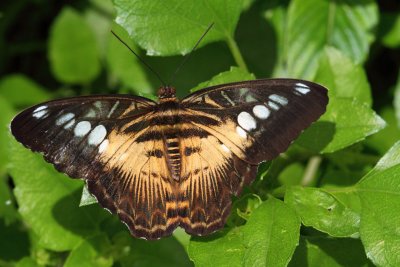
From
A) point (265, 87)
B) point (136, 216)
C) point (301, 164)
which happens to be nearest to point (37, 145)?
point (136, 216)

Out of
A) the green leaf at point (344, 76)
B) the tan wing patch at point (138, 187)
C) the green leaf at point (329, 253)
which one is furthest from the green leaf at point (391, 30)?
the tan wing patch at point (138, 187)

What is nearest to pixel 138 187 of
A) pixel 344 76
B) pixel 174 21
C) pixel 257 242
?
pixel 257 242

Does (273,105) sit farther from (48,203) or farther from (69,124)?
(48,203)

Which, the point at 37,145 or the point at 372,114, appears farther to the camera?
the point at 372,114

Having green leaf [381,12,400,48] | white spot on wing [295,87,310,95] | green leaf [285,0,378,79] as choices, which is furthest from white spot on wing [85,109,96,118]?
green leaf [381,12,400,48]

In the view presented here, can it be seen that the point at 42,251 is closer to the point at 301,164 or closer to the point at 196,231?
the point at 196,231

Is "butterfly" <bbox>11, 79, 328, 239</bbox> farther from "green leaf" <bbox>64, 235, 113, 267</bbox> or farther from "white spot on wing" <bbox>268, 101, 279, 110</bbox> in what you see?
"green leaf" <bbox>64, 235, 113, 267</bbox>
